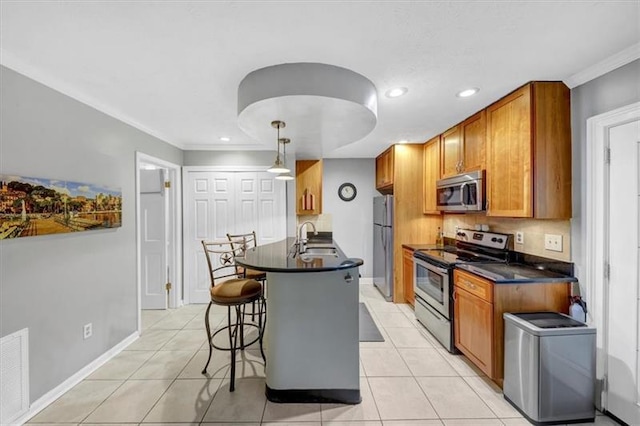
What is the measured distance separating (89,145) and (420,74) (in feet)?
9.16

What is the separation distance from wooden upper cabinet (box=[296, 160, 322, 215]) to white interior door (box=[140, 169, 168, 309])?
195 centimetres

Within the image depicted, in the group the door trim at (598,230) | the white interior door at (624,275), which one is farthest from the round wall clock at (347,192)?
the white interior door at (624,275)

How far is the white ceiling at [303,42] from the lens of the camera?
1.35 meters

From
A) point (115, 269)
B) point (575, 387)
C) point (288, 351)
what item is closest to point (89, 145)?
point (115, 269)

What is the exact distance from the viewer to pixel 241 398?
2090mm

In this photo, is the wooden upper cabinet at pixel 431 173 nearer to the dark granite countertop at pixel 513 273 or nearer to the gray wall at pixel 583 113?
the dark granite countertop at pixel 513 273

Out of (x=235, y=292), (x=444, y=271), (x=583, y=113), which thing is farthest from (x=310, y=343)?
(x=583, y=113)

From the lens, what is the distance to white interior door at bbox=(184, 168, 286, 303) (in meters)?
4.16

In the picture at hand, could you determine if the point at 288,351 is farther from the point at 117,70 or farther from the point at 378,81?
the point at 117,70

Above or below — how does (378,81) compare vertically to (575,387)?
above

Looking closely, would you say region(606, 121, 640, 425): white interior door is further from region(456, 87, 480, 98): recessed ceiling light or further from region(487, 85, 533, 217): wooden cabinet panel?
region(456, 87, 480, 98): recessed ceiling light

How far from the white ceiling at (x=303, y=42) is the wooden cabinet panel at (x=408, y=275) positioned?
2.23 m

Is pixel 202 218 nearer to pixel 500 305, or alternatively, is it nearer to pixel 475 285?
pixel 475 285

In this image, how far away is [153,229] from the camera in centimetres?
393
